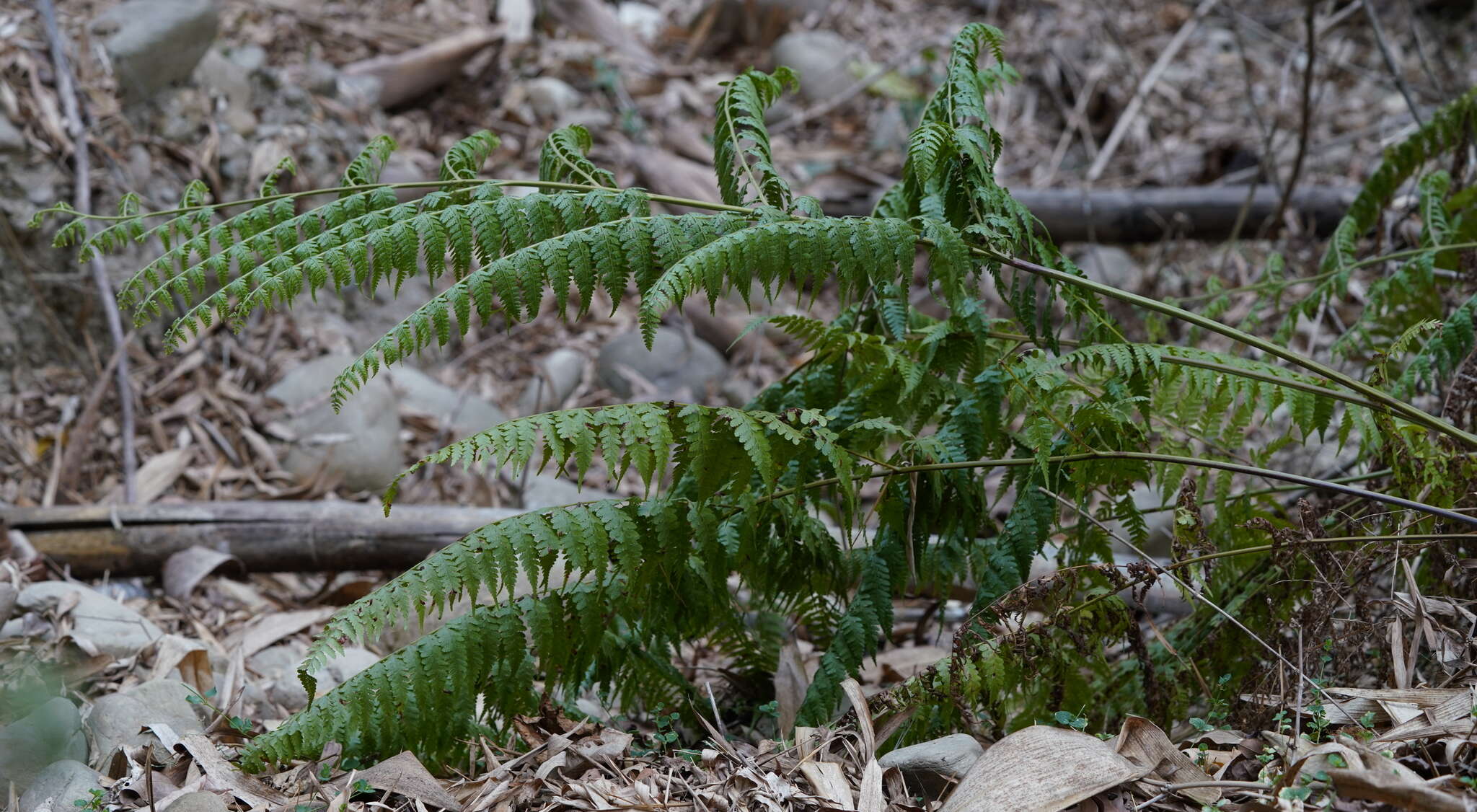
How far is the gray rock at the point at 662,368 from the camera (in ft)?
17.0

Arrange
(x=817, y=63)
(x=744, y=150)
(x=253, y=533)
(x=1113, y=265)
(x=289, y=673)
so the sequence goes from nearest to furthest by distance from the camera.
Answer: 1. (x=744, y=150)
2. (x=289, y=673)
3. (x=253, y=533)
4. (x=1113, y=265)
5. (x=817, y=63)

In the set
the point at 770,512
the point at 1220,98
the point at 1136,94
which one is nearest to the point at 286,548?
the point at 770,512

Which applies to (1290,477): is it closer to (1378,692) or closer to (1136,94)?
(1378,692)

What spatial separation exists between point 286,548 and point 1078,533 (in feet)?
8.07

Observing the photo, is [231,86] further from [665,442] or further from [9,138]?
[665,442]

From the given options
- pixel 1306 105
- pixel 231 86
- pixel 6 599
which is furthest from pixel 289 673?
pixel 1306 105

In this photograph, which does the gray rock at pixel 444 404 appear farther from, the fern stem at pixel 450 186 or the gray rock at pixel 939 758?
the gray rock at pixel 939 758

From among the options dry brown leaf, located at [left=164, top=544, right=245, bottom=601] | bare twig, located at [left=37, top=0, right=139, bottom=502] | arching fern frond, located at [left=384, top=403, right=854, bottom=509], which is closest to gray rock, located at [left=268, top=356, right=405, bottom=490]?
bare twig, located at [left=37, top=0, right=139, bottom=502]

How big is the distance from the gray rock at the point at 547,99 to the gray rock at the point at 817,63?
60.4 inches

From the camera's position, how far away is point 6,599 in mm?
2467

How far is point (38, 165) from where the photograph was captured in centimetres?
426

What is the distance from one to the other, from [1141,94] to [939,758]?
18.7 ft

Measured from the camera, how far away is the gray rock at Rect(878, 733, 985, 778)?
5.84 ft

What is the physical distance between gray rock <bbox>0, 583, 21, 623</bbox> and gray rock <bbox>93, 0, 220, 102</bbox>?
9.89ft
